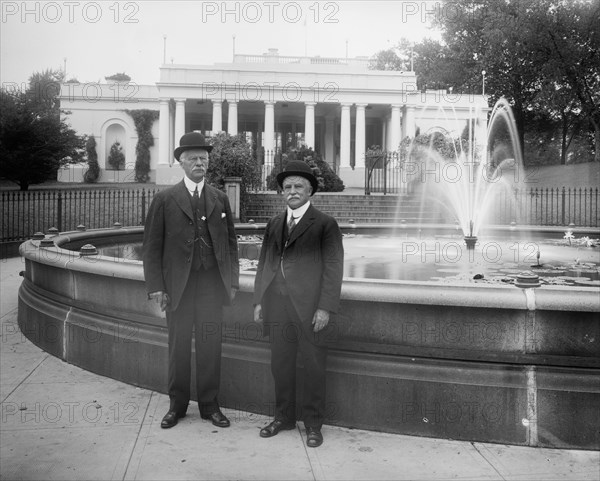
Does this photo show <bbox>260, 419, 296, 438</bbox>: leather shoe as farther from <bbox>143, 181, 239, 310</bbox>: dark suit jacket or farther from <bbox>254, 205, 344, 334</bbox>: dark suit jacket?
<bbox>143, 181, 239, 310</bbox>: dark suit jacket

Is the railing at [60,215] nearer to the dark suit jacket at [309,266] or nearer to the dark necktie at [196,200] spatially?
the dark necktie at [196,200]

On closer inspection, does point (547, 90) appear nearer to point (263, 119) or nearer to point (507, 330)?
point (263, 119)

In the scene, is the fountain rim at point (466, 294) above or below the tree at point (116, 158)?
below

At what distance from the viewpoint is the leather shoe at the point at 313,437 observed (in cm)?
422

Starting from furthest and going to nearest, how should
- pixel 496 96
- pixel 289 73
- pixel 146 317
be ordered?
pixel 496 96 → pixel 289 73 → pixel 146 317

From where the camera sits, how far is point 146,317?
5.51m

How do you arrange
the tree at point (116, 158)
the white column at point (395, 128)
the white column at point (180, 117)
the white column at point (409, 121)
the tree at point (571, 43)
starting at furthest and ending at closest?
the tree at point (116, 158) < the white column at point (409, 121) < the white column at point (395, 128) < the white column at point (180, 117) < the tree at point (571, 43)

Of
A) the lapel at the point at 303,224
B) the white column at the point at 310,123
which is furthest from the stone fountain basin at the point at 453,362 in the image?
the white column at the point at 310,123

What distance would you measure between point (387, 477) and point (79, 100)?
51032 millimetres

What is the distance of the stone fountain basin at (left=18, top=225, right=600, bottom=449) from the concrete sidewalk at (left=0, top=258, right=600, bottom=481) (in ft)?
0.45

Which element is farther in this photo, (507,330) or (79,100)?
(79,100)

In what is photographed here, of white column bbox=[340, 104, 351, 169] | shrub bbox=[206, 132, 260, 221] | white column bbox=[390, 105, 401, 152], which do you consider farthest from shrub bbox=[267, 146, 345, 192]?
white column bbox=[390, 105, 401, 152]

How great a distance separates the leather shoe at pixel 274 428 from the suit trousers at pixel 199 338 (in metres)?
0.50

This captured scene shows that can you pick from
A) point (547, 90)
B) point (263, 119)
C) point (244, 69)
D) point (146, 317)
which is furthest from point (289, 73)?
point (146, 317)
